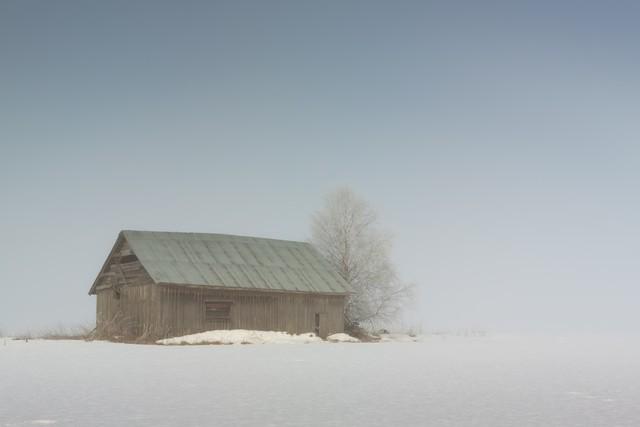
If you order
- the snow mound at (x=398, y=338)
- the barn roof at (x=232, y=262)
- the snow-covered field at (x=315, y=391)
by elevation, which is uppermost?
the barn roof at (x=232, y=262)

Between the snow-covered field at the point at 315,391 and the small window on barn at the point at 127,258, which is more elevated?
the small window on barn at the point at 127,258

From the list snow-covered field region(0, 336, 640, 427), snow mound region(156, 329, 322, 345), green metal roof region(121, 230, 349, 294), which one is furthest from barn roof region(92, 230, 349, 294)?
snow-covered field region(0, 336, 640, 427)

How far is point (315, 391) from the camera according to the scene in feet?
57.5

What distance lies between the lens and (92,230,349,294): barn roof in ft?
144

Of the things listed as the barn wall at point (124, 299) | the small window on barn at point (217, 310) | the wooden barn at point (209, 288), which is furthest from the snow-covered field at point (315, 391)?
the small window on barn at point (217, 310)

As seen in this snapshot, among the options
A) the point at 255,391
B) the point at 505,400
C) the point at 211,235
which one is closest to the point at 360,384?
the point at 255,391

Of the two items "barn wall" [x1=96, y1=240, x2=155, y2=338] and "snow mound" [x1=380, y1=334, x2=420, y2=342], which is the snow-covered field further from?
"snow mound" [x1=380, y1=334, x2=420, y2=342]

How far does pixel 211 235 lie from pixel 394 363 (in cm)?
2414

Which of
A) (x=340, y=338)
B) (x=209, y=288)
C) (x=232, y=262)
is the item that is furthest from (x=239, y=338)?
(x=340, y=338)

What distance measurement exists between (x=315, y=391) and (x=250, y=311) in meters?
28.3

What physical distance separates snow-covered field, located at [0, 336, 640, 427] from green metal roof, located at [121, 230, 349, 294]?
47.1ft

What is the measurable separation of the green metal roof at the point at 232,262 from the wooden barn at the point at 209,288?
58 mm

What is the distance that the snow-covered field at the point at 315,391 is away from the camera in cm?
1335

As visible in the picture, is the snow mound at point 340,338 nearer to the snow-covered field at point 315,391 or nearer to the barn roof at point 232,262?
the barn roof at point 232,262
